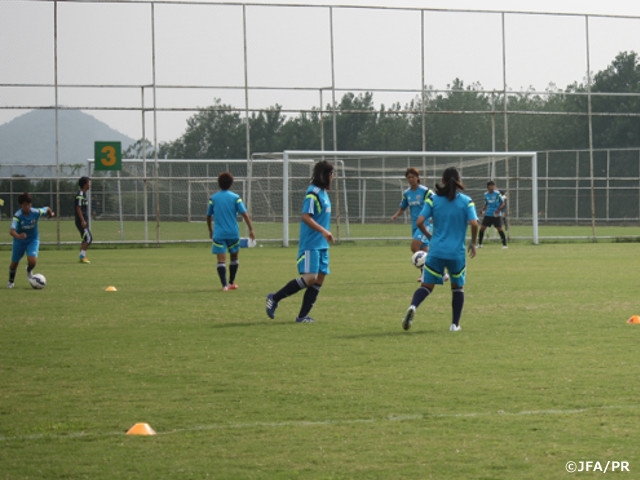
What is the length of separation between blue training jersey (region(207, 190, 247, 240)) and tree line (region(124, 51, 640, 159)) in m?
18.5

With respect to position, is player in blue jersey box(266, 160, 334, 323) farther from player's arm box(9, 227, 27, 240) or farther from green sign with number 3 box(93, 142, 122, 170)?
green sign with number 3 box(93, 142, 122, 170)

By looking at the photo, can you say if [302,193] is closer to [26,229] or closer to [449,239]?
[26,229]

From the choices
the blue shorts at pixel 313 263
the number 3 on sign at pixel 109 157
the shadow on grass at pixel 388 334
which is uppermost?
the number 3 on sign at pixel 109 157

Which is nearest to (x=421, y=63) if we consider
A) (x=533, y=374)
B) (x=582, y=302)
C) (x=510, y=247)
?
(x=510, y=247)

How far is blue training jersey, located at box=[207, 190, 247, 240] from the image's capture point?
60.1 ft

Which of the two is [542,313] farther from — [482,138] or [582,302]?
[482,138]

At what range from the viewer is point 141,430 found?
7094 millimetres

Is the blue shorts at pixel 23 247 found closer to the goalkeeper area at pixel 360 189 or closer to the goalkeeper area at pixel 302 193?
the goalkeeper area at pixel 302 193

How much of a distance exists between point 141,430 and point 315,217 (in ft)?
20.9

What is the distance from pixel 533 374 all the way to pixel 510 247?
85.0 feet

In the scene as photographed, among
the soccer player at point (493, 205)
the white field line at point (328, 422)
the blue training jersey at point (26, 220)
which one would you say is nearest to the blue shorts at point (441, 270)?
the white field line at point (328, 422)

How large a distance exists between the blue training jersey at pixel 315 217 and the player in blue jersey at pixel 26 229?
7.24 meters

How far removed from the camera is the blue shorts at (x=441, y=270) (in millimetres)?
12391

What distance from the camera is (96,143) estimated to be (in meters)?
37.2
